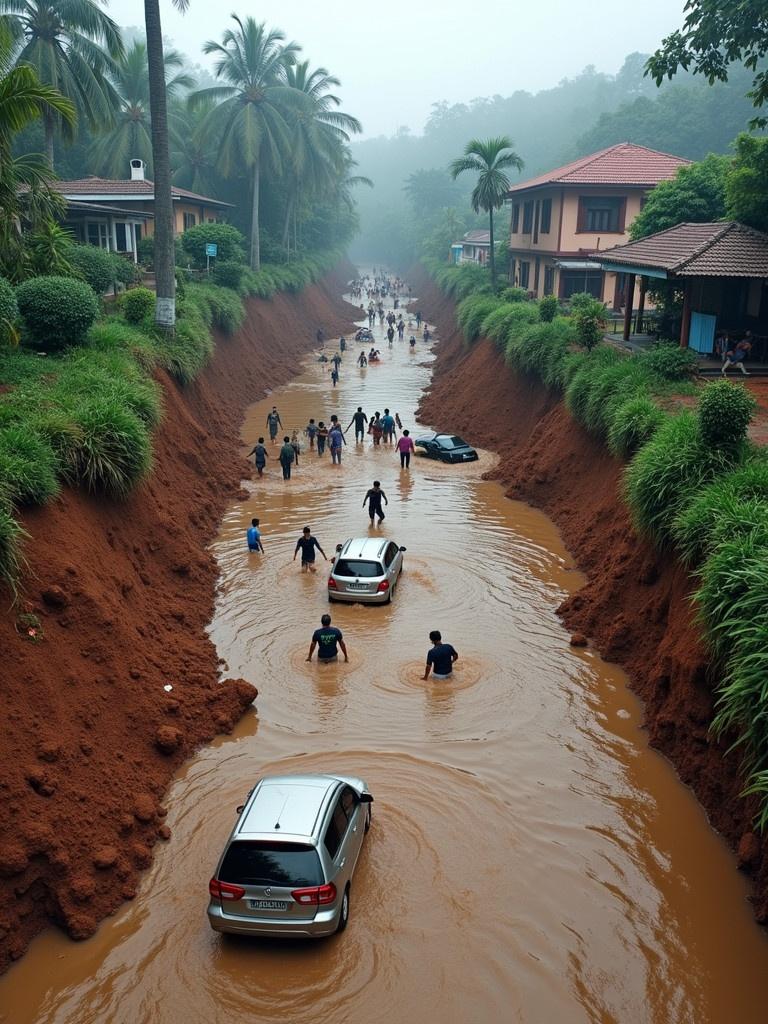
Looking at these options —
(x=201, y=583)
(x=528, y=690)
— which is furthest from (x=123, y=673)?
(x=528, y=690)

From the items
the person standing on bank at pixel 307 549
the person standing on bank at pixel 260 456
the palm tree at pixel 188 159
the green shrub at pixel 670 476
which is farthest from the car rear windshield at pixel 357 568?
the palm tree at pixel 188 159

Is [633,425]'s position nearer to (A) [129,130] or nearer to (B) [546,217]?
(B) [546,217]

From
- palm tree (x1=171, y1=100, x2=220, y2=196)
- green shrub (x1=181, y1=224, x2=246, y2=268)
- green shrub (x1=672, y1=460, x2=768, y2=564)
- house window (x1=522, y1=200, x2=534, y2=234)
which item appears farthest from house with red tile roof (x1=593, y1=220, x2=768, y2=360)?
palm tree (x1=171, y1=100, x2=220, y2=196)

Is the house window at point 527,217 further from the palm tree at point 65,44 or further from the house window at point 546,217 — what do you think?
the palm tree at point 65,44

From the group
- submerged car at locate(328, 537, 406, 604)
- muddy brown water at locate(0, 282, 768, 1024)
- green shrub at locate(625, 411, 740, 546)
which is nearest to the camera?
muddy brown water at locate(0, 282, 768, 1024)

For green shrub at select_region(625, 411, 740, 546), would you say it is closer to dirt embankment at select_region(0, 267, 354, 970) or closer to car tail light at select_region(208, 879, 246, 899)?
dirt embankment at select_region(0, 267, 354, 970)

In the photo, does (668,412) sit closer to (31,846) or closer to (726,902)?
(726,902)

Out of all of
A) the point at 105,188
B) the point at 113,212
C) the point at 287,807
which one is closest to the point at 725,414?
the point at 287,807
